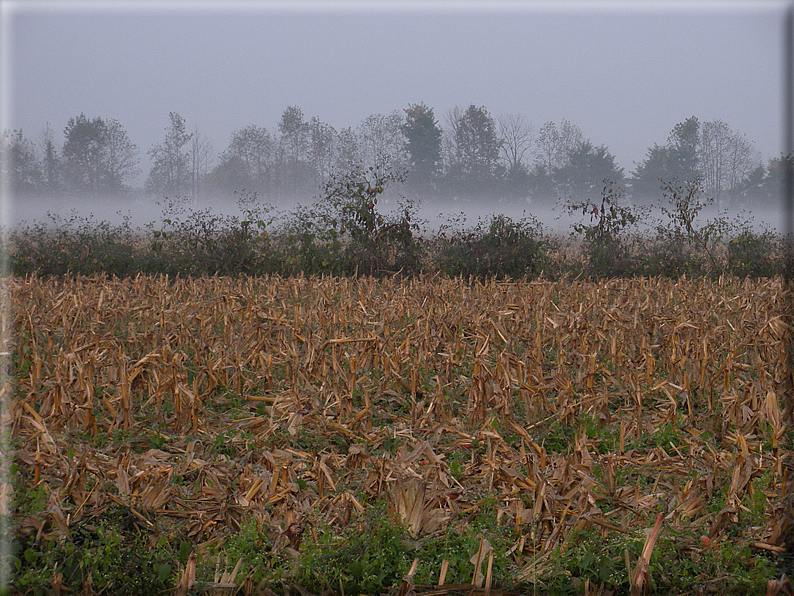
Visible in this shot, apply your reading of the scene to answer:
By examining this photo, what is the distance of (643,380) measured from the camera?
5.26m

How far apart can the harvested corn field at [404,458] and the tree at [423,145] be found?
40210 mm

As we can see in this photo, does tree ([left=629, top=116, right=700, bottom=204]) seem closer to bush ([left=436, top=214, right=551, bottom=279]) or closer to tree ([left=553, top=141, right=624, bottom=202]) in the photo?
tree ([left=553, top=141, right=624, bottom=202])

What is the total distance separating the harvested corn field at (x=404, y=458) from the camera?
262cm

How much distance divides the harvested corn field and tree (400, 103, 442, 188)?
4021cm

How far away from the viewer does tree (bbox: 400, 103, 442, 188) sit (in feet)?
149

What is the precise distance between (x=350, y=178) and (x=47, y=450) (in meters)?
11.2

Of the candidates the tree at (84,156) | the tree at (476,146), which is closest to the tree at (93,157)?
the tree at (84,156)

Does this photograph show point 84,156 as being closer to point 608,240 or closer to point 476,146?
point 476,146

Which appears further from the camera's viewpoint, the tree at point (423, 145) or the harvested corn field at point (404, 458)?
the tree at point (423, 145)

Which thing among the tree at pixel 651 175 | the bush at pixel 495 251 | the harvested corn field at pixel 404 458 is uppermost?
the tree at pixel 651 175

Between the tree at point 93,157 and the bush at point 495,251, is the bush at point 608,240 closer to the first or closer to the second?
the bush at point 495,251

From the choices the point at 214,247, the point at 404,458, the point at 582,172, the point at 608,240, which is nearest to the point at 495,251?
the point at 608,240

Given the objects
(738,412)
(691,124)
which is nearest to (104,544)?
(738,412)

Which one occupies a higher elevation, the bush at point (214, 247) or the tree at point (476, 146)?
the tree at point (476, 146)
